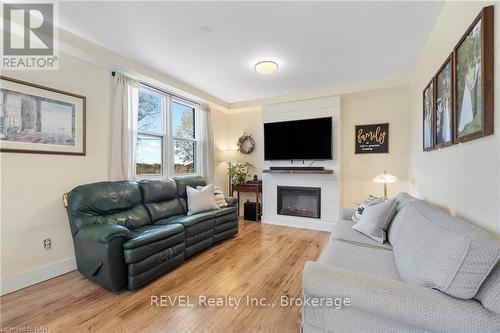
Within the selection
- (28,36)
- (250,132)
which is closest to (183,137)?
(250,132)

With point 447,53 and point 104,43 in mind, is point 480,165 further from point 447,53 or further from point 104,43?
point 104,43

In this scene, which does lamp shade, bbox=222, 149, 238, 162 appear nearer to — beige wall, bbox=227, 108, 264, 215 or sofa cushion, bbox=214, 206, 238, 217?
beige wall, bbox=227, 108, 264, 215

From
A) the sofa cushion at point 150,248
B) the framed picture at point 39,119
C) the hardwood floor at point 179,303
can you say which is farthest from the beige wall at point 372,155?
the framed picture at point 39,119

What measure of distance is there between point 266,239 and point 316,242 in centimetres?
78

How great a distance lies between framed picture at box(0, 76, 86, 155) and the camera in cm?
211

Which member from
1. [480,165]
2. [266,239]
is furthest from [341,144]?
[480,165]

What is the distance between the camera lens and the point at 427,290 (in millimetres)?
1041

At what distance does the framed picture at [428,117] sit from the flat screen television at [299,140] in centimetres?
162

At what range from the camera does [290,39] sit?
2.50 meters

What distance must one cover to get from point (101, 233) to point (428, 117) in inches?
137

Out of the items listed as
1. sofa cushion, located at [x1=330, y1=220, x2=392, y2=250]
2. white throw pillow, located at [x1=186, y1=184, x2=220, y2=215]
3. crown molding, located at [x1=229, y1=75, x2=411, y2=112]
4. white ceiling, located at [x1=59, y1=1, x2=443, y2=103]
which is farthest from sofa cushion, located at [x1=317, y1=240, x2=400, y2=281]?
crown molding, located at [x1=229, y1=75, x2=411, y2=112]

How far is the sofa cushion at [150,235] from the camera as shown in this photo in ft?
6.76

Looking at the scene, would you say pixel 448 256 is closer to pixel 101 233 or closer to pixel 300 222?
pixel 101 233

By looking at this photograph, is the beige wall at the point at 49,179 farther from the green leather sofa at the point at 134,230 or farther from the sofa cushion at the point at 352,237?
the sofa cushion at the point at 352,237
